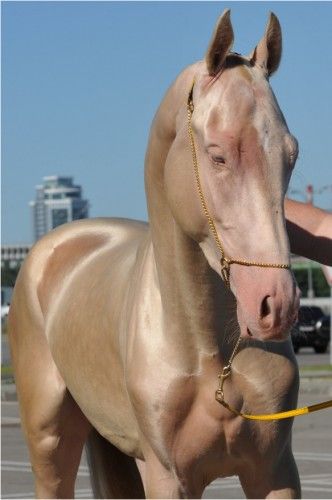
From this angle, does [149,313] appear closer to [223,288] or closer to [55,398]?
[223,288]

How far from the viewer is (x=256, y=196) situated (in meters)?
4.58

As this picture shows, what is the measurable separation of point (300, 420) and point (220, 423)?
44.1 ft

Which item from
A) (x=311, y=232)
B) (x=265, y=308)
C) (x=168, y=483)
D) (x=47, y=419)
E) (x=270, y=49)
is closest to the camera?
(x=265, y=308)

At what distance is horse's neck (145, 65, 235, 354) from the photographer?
16.9 feet

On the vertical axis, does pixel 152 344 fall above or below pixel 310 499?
above

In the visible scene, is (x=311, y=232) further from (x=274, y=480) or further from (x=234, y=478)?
(x=234, y=478)

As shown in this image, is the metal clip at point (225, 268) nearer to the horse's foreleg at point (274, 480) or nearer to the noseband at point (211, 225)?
the noseband at point (211, 225)

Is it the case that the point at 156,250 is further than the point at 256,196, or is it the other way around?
the point at 156,250

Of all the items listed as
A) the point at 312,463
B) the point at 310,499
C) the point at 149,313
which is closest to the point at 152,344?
the point at 149,313

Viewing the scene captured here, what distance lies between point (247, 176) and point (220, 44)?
0.48 m

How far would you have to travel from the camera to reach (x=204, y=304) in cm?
517

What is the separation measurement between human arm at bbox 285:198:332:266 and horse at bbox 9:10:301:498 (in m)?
0.39

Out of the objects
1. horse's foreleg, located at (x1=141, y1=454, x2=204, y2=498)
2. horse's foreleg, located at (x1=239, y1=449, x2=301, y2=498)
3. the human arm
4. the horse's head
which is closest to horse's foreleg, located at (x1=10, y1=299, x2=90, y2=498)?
horse's foreleg, located at (x1=141, y1=454, x2=204, y2=498)

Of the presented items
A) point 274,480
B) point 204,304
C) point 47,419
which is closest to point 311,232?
point 204,304
